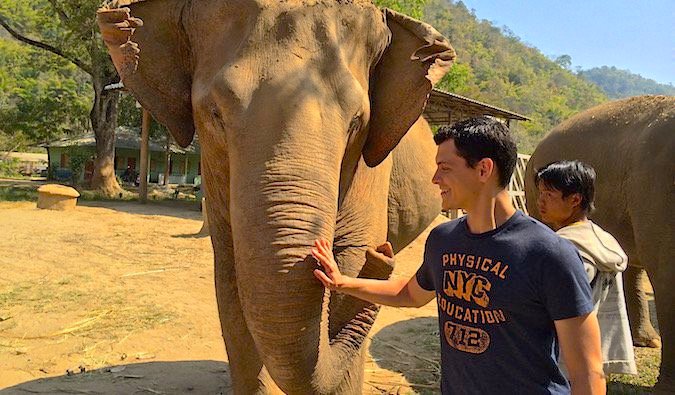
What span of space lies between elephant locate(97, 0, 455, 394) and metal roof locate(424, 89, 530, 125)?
11.0 m

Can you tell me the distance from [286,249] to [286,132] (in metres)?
0.49

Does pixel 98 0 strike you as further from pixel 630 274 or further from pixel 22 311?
pixel 630 274

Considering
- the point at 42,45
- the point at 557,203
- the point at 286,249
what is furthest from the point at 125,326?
the point at 42,45

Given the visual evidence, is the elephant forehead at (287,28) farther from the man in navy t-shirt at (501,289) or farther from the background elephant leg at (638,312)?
the background elephant leg at (638,312)

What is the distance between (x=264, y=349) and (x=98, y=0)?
20.5 m

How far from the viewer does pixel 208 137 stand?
2.95 meters

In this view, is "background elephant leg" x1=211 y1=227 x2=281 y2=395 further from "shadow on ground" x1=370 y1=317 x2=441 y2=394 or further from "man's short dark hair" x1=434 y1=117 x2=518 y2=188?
"man's short dark hair" x1=434 y1=117 x2=518 y2=188

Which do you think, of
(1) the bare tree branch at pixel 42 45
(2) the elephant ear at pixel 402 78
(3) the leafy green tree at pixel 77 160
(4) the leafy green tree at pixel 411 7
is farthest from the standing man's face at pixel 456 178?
(3) the leafy green tree at pixel 77 160

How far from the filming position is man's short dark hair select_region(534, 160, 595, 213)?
255 cm

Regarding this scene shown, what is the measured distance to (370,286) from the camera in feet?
7.70

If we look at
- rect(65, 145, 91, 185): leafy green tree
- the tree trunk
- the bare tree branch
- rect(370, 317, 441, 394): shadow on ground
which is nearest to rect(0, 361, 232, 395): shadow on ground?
rect(370, 317, 441, 394): shadow on ground

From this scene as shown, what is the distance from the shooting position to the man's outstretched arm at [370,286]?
2209 millimetres

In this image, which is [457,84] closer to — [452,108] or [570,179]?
[452,108]

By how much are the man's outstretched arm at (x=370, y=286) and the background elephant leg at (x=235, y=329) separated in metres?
1.27
